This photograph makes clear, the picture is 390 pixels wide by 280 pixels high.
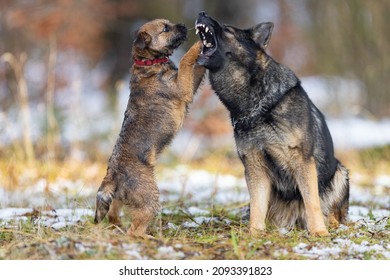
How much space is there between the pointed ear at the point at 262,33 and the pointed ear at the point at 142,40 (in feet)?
3.64

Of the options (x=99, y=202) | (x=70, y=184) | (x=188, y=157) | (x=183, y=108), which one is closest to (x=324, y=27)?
(x=188, y=157)

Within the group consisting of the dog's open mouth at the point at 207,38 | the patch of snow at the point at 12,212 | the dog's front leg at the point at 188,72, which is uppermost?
the dog's open mouth at the point at 207,38

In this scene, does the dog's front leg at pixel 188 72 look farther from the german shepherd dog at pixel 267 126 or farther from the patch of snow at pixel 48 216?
the patch of snow at pixel 48 216

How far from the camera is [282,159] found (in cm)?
580

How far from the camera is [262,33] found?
19.6ft

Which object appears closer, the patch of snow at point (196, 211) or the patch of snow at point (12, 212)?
the patch of snow at point (12, 212)

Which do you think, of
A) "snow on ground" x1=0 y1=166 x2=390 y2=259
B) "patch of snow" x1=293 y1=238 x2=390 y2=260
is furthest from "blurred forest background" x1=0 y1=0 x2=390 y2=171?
"patch of snow" x1=293 y1=238 x2=390 y2=260

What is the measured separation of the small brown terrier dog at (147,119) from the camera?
227 inches

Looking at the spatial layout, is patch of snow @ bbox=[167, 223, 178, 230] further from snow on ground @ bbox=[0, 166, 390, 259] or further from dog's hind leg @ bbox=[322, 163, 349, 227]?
dog's hind leg @ bbox=[322, 163, 349, 227]

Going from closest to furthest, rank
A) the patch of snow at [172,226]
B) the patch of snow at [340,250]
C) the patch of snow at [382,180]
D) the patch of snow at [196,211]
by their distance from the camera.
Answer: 1. the patch of snow at [340,250]
2. the patch of snow at [172,226]
3. the patch of snow at [196,211]
4. the patch of snow at [382,180]

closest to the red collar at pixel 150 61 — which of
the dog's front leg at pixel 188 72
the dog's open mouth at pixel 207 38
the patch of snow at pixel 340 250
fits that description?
the dog's front leg at pixel 188 72

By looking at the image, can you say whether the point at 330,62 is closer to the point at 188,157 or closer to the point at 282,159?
the point at 188,157

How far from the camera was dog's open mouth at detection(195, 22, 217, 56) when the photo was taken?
19.1 ft

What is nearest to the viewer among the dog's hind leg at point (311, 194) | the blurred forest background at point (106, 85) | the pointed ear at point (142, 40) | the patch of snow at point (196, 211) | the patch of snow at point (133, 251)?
the patch of snow at point (133, 251)
